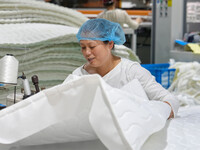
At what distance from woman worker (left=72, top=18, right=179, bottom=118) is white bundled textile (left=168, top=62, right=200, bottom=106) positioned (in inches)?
37.9

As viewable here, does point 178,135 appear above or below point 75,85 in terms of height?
below

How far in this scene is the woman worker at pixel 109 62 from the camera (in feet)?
5.22

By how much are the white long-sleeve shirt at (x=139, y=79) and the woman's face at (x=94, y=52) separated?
10 centimetres

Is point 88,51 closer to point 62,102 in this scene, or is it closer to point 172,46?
point 62,102

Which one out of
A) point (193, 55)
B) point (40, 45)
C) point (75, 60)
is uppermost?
point (40, 45)

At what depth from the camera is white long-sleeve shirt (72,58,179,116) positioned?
1.58 meters

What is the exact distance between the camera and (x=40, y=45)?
1845 millimetres

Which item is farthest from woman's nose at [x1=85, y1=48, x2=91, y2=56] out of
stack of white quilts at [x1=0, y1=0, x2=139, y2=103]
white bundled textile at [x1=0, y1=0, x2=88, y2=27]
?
white bundled textile at [x1=0, y1=0, x2=88, y2=27]

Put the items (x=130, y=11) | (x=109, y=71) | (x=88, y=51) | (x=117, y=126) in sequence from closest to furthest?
1. (x=117, y=126)
2. (x=88, y=51)
3. (x=109, y=71)
4. (x=130, y=11)

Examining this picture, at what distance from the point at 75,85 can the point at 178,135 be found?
42 centimetres

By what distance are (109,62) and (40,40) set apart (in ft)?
1.33

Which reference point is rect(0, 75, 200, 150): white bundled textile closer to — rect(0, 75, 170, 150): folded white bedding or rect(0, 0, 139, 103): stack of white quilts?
rect(0, 75, 170, 150): folded white bedding

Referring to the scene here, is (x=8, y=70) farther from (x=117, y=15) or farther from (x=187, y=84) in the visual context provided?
(x=117, y=15)

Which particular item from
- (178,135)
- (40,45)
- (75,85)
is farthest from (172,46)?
(75,85)
